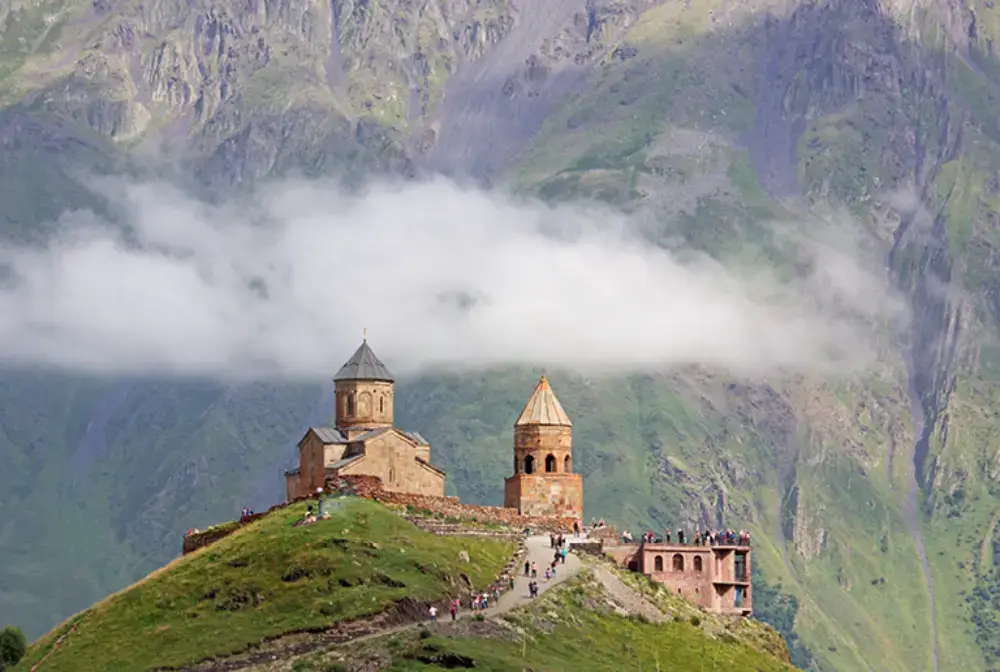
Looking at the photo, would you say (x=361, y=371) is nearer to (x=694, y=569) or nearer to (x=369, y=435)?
(x=369, y=435)

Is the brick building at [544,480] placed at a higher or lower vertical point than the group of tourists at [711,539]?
higher

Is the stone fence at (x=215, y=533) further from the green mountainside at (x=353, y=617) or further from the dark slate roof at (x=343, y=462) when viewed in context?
the green mountainside at (x=353, y=617)

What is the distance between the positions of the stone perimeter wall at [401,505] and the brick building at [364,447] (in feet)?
16.0

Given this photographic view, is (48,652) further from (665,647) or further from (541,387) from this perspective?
(541,387)

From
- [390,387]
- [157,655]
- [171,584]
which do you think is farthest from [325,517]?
[390,387]

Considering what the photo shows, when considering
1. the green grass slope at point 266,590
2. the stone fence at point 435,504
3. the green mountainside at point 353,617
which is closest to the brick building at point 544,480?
the stone fence at point 435,504

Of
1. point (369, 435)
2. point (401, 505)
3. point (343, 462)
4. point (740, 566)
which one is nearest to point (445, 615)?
point (401, 505)

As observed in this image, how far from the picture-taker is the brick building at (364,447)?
187375mm

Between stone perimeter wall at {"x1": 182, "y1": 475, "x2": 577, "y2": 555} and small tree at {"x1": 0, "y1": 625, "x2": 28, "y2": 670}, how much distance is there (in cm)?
1419

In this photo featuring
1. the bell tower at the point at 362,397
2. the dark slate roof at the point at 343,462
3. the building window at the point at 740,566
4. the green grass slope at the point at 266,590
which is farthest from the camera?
the bell tower at the point at 362,397

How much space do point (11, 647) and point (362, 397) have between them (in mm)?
40055

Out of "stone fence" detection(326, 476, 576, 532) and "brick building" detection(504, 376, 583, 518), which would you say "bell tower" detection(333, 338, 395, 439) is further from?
"stone fence" detection(326, 476, 576, 532)

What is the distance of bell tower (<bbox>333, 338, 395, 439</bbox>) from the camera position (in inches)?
7756

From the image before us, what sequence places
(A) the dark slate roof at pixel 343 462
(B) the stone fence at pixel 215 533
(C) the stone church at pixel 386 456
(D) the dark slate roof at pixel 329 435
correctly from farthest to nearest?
(D) the dark slate roof at pixel 329 435
(C) the stone church at pixel 386 456
(A) the dark slate roof at pixel 343 462
(B) the stone fence at pixel 215 533
